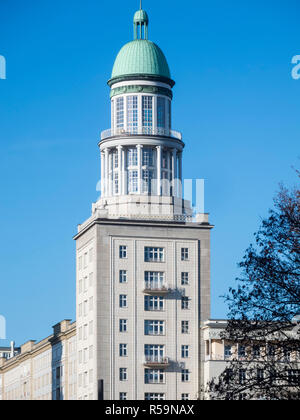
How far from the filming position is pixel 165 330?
144 m

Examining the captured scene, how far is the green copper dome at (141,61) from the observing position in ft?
509

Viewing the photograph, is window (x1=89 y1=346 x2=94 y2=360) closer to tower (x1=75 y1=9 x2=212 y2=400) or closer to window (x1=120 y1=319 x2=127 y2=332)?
tower (x1=75 y1=9 x2=212 y2=400)

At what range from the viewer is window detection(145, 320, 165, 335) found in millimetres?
144000

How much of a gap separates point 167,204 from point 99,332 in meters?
19.9

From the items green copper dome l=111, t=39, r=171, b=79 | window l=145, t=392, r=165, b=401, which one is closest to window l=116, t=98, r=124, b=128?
green copper dome l=111, t=39, r=171, b=79

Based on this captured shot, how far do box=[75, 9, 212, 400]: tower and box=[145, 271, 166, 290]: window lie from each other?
12 cm

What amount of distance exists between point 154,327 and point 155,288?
4509mm

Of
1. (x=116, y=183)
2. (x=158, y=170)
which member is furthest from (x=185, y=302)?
(x=116, y=183)

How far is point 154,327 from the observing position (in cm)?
14450

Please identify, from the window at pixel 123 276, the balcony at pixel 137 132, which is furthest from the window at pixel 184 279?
the balcony at pixel 137 132

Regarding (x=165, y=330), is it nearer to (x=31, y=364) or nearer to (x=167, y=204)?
(x=167, y=204)
